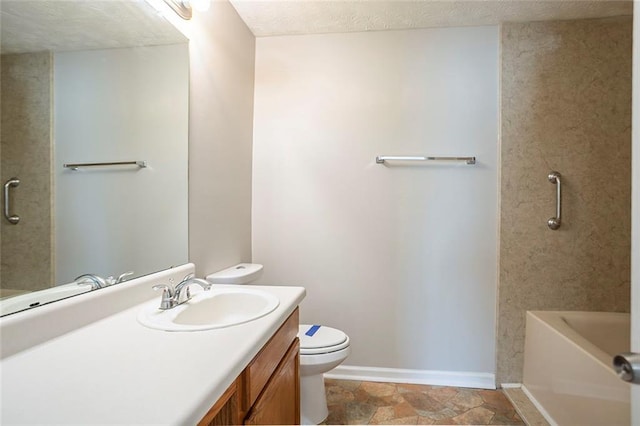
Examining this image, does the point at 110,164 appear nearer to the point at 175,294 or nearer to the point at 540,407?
the point at 175,294

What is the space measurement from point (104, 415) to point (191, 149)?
1150 millimetres

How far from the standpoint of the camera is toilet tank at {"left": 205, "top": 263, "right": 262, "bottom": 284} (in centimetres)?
155

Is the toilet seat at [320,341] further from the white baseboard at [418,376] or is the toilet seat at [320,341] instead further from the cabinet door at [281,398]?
the white baseboard at [418,376]

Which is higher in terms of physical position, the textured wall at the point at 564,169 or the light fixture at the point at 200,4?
the light fixture at the point at 200,4

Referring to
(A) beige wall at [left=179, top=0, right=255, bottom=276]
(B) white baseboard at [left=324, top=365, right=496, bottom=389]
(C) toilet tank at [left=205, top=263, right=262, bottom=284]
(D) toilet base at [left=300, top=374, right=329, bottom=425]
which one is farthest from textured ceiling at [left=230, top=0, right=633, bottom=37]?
(B) white baseboard at [left=324, top=365, right=496, bottom=389]

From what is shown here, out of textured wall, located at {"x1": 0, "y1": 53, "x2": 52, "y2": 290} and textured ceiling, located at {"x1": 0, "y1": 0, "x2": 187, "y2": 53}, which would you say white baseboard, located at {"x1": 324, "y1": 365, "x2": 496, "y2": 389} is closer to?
textured wall, located at {"x1": 0, "y1": 53, "x2": 52, "y2": 290}

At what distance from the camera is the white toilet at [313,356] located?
1560 millimetres

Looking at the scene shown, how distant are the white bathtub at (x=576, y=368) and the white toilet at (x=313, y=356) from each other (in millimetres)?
1093

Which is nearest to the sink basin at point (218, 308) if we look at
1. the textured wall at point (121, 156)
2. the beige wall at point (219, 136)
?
the textured wall at point (121, 156)

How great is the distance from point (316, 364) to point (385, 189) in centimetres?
116

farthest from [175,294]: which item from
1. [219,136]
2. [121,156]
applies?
[219,136]

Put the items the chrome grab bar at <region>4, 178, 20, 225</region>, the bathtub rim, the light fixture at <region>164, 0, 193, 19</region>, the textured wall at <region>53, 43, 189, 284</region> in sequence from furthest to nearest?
the bathtub rim < the light fixture at <region>164, 0, 193, 19</region> < the textured wall at <region>53, 43, 189, 284</region> < the chrome grab bar at <region>4, 178, 20, 225</region>

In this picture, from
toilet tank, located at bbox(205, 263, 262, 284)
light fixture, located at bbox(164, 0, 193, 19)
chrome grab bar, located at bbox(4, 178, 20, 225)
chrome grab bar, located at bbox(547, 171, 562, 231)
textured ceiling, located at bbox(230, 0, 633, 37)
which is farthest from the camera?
chrome grab bar, located at bbox(547, 171, 562, 231)

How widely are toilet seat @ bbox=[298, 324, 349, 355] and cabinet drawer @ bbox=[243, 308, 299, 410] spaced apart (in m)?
0.39
